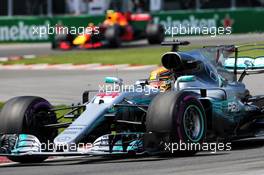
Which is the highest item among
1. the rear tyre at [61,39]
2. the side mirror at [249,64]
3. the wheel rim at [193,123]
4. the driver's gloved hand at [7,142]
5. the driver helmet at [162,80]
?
the side mirror at [249,64]

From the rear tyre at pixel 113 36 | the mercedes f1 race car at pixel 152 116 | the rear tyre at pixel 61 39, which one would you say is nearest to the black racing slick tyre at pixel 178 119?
the mercedes f1 race car at pixel 152 116

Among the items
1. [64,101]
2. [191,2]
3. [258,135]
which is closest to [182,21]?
[191,2]

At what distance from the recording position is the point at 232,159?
34.4ft

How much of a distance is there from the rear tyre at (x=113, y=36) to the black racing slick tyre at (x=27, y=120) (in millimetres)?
24661

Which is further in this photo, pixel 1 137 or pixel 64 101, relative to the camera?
pixel 64 101

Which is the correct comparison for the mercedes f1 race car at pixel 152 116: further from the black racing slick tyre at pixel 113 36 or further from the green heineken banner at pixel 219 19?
the green heineken banner at pixel 219 19

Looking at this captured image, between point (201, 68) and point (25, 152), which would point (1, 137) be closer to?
point (25, 152)

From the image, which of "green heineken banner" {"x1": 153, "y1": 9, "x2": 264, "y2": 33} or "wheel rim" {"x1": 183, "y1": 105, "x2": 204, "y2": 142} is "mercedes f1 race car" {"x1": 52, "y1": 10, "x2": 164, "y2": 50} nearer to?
"green heineken banner" {"x1": 153, "y1": 9, "x2": 264, "y2": 33}

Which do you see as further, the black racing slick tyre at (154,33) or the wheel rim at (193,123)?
the black racing slick tyre at (154,33)

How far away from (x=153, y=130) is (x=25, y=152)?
1555 mm

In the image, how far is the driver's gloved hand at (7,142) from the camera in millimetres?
10766

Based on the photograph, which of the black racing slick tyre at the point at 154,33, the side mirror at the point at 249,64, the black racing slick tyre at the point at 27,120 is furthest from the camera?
the black racing slick tyre at the point at 154,33

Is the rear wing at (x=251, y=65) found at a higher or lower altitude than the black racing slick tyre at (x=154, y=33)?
higher

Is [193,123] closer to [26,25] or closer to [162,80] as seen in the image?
[162,80]
